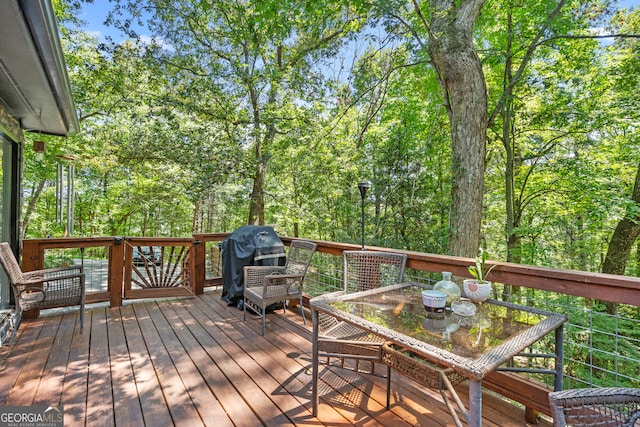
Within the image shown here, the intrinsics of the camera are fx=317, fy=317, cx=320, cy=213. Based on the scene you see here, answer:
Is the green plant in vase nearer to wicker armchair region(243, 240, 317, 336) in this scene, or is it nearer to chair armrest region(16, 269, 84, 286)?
wicker armchair region(243, 240, 317, 336)

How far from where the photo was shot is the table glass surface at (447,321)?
1.38m

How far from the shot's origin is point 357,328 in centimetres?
205

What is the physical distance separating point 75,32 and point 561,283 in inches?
396

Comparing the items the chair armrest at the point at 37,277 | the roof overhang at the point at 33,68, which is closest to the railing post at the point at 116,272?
the chair armrest at the point at 37,277

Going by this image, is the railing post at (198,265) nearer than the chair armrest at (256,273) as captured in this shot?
No

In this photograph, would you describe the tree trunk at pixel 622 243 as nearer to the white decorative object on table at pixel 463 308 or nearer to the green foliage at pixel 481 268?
the green foliage at pixel 481 268

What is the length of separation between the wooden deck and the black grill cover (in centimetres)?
67

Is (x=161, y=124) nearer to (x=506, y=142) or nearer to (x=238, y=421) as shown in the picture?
(x=238, y=421)

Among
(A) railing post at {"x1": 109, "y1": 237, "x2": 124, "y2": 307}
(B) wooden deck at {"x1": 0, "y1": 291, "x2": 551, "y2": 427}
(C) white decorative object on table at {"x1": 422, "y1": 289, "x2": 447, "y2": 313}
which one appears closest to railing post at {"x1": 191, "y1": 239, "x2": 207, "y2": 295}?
(A) railing post at {"x1": 109, "y1": 237, "x2": 124, "y2": 307}

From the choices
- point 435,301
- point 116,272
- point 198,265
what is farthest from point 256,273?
point 435,301

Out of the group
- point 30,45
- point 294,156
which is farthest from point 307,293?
point 294,156

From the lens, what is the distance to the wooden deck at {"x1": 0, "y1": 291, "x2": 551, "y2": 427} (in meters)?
1.98

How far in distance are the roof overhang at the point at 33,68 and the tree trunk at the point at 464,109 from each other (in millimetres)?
3790

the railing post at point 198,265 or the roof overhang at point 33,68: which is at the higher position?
the roof overhang at point 33,68
